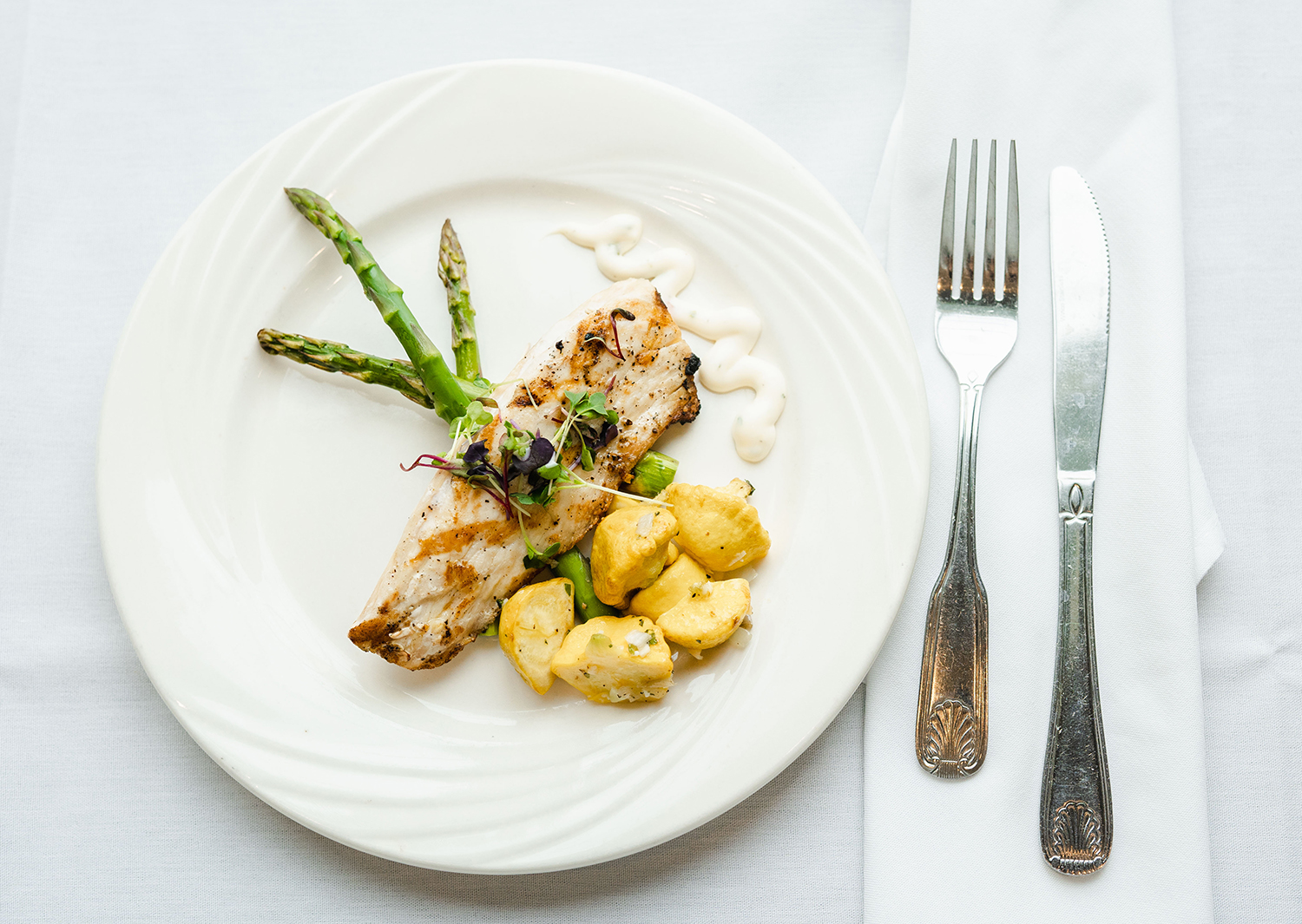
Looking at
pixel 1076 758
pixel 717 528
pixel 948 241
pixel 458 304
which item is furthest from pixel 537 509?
pixel 1076 758

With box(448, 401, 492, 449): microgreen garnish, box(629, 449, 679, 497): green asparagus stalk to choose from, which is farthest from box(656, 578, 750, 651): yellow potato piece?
box(448, 401, 492, 449): microgreen garnish

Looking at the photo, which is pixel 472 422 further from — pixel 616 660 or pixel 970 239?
pixel 970 239

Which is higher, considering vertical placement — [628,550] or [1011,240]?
[1011,240]

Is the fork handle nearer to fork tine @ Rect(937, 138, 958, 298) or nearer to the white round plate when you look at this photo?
the white round plate

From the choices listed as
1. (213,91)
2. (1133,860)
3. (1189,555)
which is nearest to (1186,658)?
(1189,555)

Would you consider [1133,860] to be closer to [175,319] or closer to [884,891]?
[884,891]
